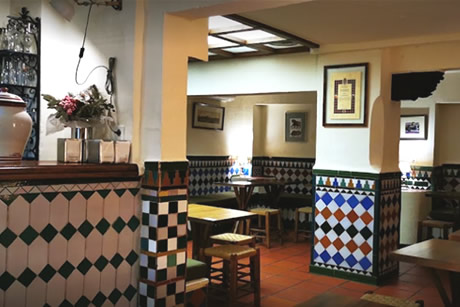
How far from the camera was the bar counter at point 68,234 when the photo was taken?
2525 mm

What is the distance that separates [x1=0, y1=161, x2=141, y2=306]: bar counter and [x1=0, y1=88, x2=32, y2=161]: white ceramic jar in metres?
0.07

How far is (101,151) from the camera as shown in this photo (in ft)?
9.68

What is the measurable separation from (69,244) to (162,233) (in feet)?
1.77

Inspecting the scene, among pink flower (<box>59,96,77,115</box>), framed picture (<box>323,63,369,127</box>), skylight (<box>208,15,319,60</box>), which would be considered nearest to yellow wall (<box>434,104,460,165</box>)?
framed picture (<box>323,63,369,127</box>)

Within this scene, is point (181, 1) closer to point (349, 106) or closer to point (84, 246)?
point (84, 246)

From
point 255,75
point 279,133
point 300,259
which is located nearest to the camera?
point 255,75

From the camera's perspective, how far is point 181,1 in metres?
2.92

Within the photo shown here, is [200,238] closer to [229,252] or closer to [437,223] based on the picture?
[229,252]

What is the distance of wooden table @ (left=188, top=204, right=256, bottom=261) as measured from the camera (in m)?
4.34

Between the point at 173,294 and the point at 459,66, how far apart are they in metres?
3.46

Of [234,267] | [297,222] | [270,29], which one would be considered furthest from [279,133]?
[234,267]

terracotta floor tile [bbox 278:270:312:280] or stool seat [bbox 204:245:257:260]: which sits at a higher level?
stool seat [bbox 204:245:257:260]

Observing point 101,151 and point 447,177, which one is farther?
point 447,177

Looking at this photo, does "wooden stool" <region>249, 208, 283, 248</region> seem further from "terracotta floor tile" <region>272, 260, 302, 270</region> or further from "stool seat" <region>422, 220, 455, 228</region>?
"stool seat" <region>422, 220, 455, 228</region>
